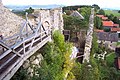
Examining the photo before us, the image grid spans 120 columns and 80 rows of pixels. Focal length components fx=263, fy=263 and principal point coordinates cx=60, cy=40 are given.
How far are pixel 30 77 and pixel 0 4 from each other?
16.9ft

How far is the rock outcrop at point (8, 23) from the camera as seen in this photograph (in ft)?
33.5

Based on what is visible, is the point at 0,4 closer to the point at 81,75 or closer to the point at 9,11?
the point at 9,11

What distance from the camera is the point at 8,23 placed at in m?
11.0

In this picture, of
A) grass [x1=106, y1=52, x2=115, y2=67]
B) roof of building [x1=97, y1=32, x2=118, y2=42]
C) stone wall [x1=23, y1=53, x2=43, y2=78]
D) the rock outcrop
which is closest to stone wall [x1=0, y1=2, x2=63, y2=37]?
the rock outcrop

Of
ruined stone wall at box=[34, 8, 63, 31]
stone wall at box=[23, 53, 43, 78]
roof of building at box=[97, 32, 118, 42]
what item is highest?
ruined stone wall at box=[34, 8, 63, 31]

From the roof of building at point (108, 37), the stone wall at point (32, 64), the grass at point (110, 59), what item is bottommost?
the roof of building at point (108, 37)

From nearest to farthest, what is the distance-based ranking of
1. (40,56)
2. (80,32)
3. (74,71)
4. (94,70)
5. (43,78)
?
(43,78) → (40,56) → (74,71) → (94,70) → (80,32)

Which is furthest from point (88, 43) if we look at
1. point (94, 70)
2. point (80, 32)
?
point (94, 70)

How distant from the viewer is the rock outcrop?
33.5ft

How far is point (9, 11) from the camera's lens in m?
12.3

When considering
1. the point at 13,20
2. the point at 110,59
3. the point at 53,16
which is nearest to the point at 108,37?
the point at 110,59

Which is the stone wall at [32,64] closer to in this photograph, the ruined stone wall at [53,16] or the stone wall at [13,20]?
the stone wall at [13,20]

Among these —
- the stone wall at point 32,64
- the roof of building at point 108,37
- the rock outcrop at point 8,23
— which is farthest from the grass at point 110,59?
the stone wall at point 32,64

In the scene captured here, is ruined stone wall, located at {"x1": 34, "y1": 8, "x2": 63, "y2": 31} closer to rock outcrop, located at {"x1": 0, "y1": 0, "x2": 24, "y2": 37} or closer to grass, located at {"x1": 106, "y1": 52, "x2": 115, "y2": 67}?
rock outcrop, located at {"x1": 0, "y1": 0, "x2": 24, "y2": 37}
